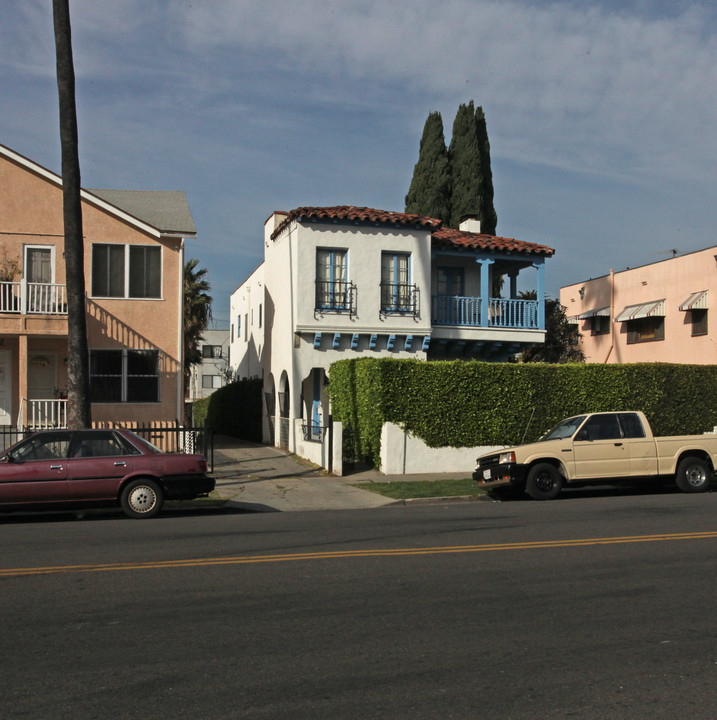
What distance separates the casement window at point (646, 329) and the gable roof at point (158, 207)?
20323 millimetres

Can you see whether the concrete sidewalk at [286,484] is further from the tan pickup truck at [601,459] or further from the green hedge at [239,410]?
the green hedge at [239,410]

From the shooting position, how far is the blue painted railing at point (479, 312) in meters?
27.7

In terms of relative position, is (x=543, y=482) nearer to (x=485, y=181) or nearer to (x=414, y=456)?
(x=414, y=456)

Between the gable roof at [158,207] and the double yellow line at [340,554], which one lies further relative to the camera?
the gable roof at [158,207]

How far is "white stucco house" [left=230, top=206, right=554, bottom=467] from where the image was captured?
25.3 meters

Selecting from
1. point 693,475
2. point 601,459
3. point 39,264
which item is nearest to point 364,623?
point 601,459

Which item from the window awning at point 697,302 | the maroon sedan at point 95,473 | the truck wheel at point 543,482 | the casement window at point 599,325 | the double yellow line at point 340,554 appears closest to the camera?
the double yellow line at point 340,554

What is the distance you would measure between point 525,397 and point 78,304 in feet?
36.1

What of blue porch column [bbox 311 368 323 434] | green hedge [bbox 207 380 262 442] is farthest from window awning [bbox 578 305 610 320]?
blue porch column [bbox 311 368 323 434]

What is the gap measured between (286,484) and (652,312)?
2170 centimetres

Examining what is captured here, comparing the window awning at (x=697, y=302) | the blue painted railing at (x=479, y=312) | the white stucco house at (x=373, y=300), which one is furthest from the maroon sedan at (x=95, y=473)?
the window awning at (x=697, y=302)

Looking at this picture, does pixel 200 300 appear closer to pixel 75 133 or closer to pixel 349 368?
pixel 349 368

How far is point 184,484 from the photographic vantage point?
1398 cm

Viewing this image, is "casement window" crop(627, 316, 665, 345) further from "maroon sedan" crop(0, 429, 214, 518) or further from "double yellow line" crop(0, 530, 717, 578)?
"maroon sedan" crop(0, 429, 214, 518)
